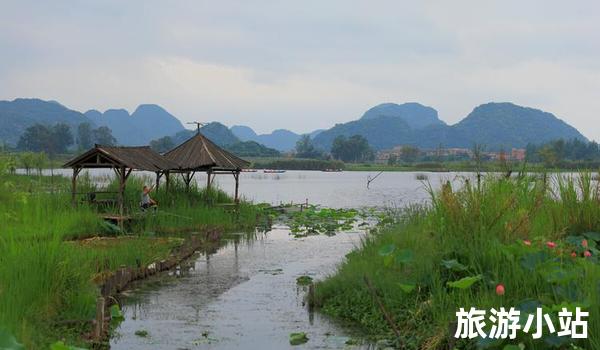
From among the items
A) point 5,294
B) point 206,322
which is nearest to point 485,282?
point 206,322

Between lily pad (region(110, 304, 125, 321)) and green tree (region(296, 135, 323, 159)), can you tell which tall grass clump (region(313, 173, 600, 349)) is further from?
green tree (region(296, 135, 323, 159))

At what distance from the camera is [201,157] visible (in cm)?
2470

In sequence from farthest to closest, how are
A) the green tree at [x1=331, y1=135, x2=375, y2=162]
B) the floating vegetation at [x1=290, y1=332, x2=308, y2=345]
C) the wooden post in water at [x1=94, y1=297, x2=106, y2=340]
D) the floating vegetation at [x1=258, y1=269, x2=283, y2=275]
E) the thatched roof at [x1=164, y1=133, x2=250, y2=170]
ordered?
the green tree at [x1=331, y1=135, x2=375, y2=162], the thatched roof at [x1=164, y1=133, x2=250, y2=170], the floating vegetation at [x1=258, y1=269, x2=283, y2=275], the floating vegetation at [x1=290, y1=332, x2=308, y2=345], the wooden post in water at [x1=94, y1=297, x2=106, y2=340]

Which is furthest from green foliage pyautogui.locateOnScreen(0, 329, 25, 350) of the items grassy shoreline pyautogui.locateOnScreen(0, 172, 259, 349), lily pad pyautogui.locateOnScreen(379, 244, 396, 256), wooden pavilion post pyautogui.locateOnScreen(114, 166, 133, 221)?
wooden pavilion post pyautogui.locateOnScreen(114, 166, 133, 221)

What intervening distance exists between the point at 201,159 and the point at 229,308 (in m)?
14.1

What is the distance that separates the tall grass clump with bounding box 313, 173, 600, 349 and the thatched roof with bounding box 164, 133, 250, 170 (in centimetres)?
1360

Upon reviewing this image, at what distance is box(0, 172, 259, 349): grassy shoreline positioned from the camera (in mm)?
7887

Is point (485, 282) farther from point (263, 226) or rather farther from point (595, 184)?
point (263, 226)

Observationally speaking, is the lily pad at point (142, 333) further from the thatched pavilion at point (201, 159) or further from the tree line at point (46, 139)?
the tree line at point (46, 139)

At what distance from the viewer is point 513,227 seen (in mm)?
9016

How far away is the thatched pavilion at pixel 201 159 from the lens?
2445 centimetres

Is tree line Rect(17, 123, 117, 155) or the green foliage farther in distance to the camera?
tree line Rect(17, 123, 117, 155)

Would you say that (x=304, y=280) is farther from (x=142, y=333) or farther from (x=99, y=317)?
(x=99, y=317)

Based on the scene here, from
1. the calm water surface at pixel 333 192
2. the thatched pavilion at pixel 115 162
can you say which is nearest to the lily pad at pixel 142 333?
the calm water surface at pixel 333 192
